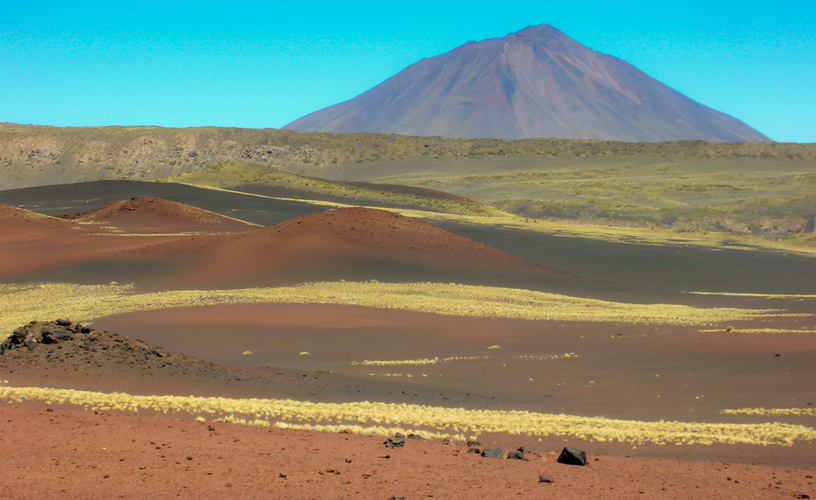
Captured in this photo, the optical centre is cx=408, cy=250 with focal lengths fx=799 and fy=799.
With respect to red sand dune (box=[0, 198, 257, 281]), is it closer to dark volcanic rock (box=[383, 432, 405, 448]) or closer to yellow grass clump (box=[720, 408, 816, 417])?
dark volcanic rock (box=[383, 432, 405, 448])

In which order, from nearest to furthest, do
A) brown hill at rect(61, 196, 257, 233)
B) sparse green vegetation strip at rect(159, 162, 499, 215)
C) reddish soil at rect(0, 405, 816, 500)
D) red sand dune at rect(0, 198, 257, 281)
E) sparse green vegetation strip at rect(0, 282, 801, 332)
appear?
reddish soil at rect(0, 405, 816, 500)
sparse green vegetation strip at rect(0, 282, 801, 332)
red sand dune at rect(0, 198, 257, 281)
brown hill at rect(61, 196, 257, 233)
sparse green vegetation strip at rect(159, 162, 499, 215)

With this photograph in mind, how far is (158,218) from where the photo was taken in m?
44.4

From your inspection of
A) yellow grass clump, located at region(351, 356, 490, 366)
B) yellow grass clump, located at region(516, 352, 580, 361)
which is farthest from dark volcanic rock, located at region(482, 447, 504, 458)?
yellow grass clump, located at region(516, 352, 580, 361)

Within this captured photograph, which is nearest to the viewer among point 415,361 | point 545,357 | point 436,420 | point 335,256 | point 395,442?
point 395,442

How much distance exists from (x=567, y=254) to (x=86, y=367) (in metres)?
30.1

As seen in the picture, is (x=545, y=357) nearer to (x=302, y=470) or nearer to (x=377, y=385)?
(x=377, y=385)

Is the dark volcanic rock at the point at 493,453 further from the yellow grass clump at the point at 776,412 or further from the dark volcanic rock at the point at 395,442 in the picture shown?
the yellow grass clump at the point at 776,412

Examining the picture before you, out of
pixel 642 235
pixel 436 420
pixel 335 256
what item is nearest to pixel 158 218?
pixel 335 256

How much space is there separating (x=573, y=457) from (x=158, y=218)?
131 ft

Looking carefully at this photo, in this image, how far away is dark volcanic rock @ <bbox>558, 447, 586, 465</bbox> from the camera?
7566 millimetres

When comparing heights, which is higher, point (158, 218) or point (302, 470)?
point (158, 218)

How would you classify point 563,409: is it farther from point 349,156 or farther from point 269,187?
point 349,156

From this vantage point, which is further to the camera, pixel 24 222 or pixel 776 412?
pixel 24 222

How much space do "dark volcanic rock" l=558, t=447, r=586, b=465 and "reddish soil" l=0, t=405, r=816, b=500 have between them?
3.4 inches
